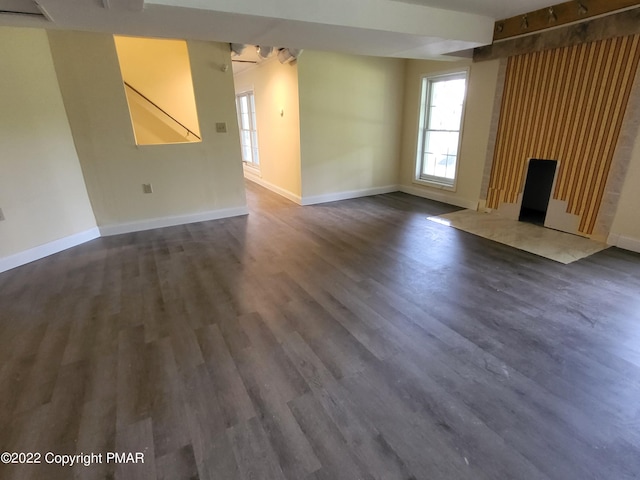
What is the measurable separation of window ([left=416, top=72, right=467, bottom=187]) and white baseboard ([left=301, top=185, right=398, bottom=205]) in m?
0.66

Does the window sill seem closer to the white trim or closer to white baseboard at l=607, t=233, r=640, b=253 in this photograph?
white baseboard at l=607, t=233, r=640, b=253

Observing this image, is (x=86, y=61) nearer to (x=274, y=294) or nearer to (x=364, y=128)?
(x=274, y=294)

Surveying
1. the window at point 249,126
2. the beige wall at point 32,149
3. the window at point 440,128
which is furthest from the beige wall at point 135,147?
the window at point 440,128

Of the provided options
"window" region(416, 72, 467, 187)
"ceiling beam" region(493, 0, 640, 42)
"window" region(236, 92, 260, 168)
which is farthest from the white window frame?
"window" region(236, 92, 260, 168)

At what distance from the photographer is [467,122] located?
5.07 meters

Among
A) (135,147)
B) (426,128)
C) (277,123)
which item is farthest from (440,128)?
(135,147)

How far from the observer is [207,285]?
117 inches

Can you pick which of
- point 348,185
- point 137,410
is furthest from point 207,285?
point 348,185

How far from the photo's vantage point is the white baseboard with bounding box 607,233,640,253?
353cm

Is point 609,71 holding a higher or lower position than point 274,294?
higher

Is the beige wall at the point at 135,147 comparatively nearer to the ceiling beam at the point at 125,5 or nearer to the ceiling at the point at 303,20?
the ceiling at the point at 303,20

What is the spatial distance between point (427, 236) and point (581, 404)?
103 inches

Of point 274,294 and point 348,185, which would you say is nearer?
point 274,294

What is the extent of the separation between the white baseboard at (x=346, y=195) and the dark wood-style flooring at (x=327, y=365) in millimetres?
2342
